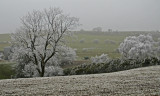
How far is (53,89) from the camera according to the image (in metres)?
24.2

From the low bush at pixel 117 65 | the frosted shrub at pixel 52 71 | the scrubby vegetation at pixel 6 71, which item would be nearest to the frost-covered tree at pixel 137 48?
the frosted shrub at pixel 52 71

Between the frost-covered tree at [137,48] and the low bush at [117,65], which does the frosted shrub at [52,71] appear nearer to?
the low bush at [117,65]

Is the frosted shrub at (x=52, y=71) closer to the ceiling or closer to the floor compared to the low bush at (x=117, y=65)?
closer to the floor

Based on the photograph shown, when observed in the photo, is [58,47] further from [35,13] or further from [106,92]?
[106,92]

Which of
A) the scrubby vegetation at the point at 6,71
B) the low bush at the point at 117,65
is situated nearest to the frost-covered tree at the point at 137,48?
the low bush at the point at 117,65

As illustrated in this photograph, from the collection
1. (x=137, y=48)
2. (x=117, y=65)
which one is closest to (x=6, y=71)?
(x=117, y=65)

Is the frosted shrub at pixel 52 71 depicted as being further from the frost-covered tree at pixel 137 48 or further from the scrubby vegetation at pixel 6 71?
the frost-covered tree at pixel 137 48

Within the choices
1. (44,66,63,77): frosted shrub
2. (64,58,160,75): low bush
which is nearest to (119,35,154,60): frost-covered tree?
(44,66,63,77): frosted shrub

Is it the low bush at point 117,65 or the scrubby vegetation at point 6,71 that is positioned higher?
the low bush at point 117,65

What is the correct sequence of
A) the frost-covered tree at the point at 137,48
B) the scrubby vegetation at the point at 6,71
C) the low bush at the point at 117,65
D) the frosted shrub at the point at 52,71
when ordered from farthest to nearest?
the frost-covered tree at the point at 137,48, the scrubby vegetation at the point at 6,71, the frosted shrub at the point at 52,71, the low bush at the point at 117,65

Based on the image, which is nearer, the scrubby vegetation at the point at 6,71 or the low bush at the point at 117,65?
the low bush at the point at 117,65

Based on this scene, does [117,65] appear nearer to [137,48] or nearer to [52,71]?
[52,71]

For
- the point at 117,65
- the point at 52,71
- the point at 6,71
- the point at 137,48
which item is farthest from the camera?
the point at 137,48

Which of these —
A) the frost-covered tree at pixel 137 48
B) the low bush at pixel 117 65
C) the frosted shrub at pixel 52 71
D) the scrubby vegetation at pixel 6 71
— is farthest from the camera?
the frost-covered tree at pixel 137 48
